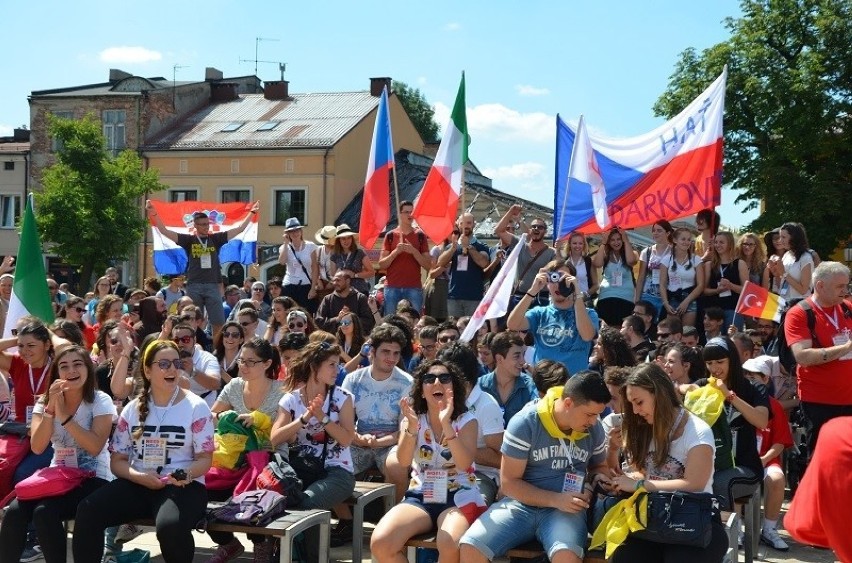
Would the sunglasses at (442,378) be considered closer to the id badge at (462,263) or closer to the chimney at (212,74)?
the id badge at (462,263)

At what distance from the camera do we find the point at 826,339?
25.6ft

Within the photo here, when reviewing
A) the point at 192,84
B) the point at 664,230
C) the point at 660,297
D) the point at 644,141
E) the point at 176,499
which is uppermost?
the point at 192,84

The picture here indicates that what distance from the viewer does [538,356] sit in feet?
29.9

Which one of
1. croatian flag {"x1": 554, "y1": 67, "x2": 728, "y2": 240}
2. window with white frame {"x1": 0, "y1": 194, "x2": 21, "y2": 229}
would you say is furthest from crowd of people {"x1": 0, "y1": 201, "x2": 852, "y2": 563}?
window with white frame {"x1": 0, "y1": 194, "x2": 21, "y2": 229}

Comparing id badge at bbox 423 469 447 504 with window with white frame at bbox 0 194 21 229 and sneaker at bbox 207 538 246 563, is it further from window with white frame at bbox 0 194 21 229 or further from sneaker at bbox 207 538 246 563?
window with white frame at bbox 0 194 21 229

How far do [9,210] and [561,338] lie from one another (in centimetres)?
4624

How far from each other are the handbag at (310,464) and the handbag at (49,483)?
135cm

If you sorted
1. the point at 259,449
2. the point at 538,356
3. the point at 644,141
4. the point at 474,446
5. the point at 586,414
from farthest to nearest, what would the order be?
the point at 644,141, the point at 538,356, the point at 259,449, the point at 474,446, the point at 586,414

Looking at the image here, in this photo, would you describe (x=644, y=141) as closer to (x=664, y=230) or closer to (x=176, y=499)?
(x=664, y=230)

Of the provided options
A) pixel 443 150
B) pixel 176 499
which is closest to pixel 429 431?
pixel 176 499

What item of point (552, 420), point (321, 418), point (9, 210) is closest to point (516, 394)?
point (321, 418)

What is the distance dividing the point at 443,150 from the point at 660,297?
3017 millimetres

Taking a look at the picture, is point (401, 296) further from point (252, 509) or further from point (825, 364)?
point (252, 509)

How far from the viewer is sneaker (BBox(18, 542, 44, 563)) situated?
288 inches
